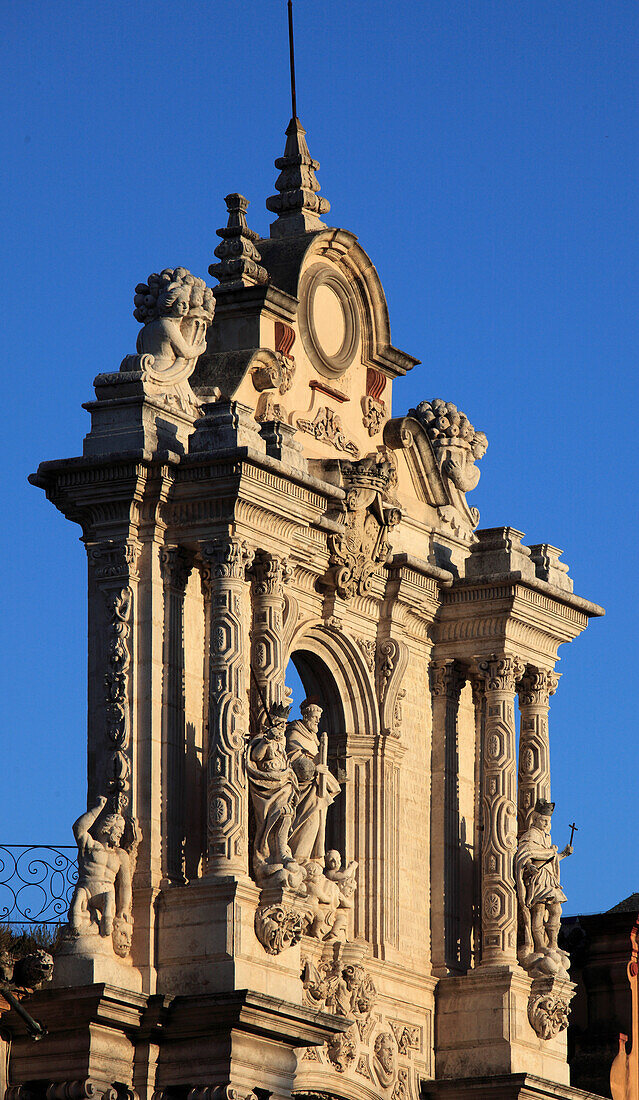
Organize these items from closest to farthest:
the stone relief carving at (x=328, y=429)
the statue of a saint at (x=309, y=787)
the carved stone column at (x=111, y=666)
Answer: the carved stone column at (x=111, y=666) < the statue of a saint at (x=309, y=787) < the stone relief carving at (x=328, y=429)

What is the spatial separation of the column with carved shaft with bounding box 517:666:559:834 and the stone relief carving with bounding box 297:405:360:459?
9.66 ft

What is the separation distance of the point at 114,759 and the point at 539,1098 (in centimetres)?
606

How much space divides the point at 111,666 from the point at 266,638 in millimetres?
1407

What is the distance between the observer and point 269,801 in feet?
87.2

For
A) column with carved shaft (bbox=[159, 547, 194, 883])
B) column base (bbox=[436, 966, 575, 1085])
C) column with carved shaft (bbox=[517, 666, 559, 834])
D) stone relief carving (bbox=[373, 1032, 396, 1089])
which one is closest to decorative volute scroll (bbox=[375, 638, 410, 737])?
column with carved shaft (bbox=[517, 666, 559, 834])

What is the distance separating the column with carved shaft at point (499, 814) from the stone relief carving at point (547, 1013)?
0.43m

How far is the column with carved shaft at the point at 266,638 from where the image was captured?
88.7 feet

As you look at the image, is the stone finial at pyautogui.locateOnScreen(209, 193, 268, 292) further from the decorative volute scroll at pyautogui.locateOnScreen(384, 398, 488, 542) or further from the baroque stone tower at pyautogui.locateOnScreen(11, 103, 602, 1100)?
the decorative volute scroll at pyautogui.locateOnScreen(384, 398, 488, 542)

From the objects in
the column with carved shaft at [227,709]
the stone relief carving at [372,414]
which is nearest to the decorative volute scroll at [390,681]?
the stone relief carving at [372,414]

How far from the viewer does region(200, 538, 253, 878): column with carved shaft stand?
26.2 m

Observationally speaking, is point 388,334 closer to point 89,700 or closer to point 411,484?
point 411,484

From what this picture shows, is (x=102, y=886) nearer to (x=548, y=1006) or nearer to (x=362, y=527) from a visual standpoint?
(x=362, y=527)

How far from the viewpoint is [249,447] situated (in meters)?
26.6

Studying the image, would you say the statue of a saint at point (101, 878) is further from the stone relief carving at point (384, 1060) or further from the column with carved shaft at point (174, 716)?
the stone relief carving at point (384, 1060)
